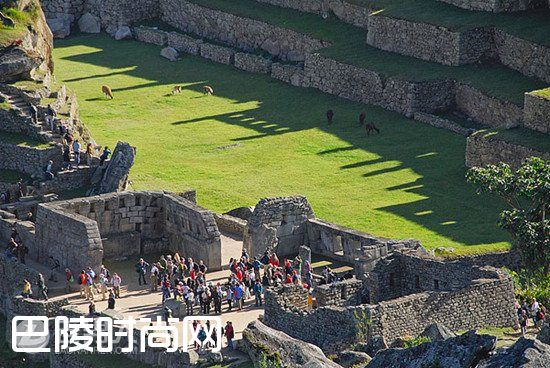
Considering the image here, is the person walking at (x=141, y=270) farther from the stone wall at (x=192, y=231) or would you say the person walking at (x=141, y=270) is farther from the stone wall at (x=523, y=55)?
the stone wall at (x=523, y=55)

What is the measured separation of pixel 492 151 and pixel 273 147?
11.0 m

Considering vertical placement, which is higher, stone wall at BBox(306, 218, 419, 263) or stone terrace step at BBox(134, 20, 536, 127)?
stone wall at BBox(306, 218, 419, 263)

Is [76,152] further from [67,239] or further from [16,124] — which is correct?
[67,239]

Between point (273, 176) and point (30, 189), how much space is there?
11.8 meters

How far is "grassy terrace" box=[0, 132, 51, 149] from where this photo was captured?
101375mm

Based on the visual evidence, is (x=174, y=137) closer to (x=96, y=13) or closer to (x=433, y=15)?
(x=433, y=15)

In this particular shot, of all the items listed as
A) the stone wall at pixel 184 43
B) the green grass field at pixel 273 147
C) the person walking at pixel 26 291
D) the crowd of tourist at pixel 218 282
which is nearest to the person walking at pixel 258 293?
the crowd of tourist at pixel 218 282

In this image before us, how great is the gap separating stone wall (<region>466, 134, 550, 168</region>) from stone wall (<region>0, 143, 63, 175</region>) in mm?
18149

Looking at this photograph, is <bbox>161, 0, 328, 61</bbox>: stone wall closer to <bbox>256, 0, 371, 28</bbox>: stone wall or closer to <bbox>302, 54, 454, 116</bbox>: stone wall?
<bbox>256, 0, 371, 28</bbox>: stone wall

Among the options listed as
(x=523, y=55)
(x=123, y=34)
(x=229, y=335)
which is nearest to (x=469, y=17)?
(x=523, y=55)

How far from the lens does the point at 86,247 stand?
89062 millimetres

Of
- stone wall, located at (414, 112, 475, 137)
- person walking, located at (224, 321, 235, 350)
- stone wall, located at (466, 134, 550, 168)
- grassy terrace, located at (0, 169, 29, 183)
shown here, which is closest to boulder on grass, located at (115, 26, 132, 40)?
stone wall, located at (414, 112, 475, 137)

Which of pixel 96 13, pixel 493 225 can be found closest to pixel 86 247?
pixel 493 225

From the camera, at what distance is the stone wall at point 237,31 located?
130375 mm
